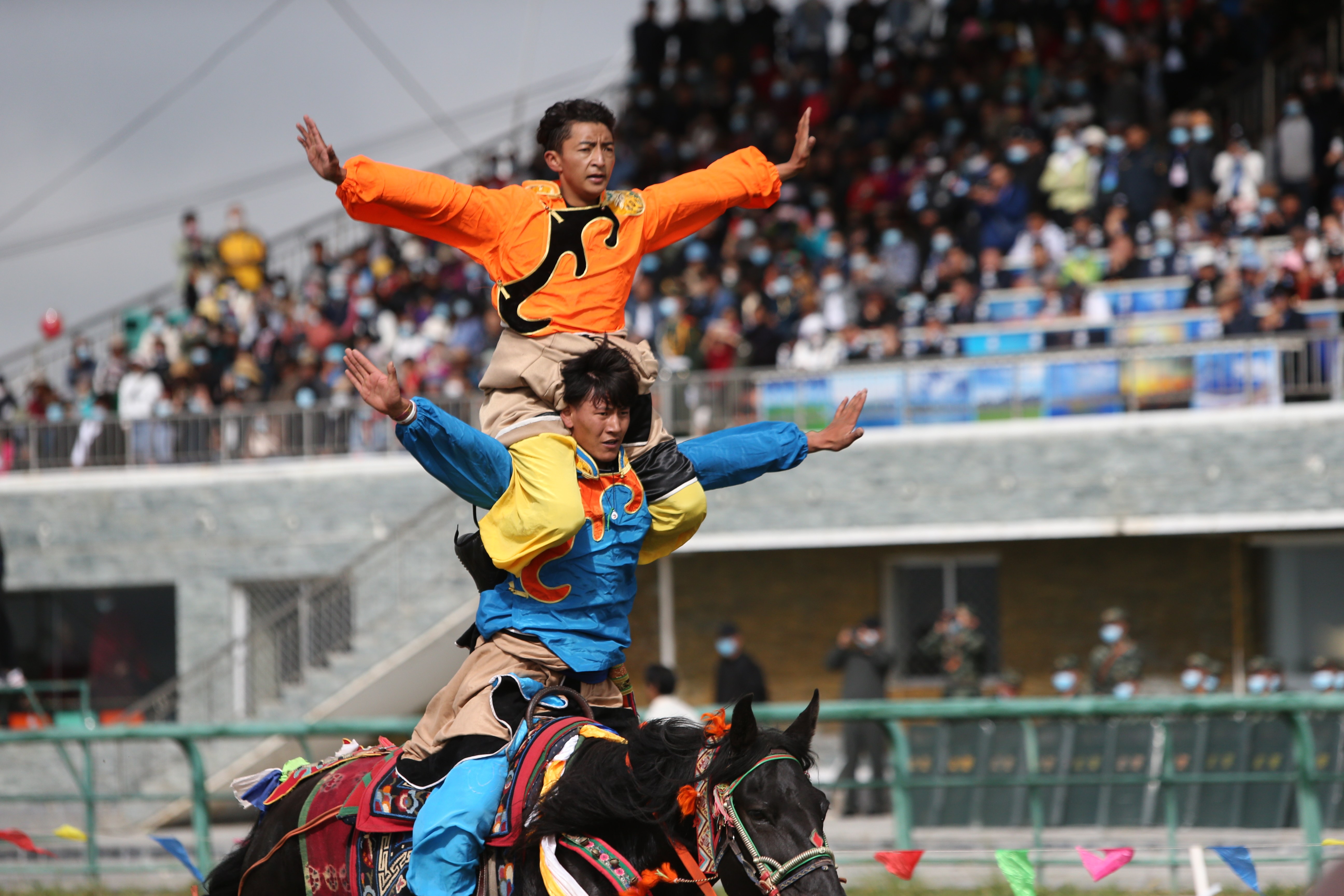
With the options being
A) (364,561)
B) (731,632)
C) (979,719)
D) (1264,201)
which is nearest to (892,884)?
(979,719)

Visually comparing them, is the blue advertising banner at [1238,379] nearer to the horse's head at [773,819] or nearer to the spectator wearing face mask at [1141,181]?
the spectator wearing face mask at [1141,181]

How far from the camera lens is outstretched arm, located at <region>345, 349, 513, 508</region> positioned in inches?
165

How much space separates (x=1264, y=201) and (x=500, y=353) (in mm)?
11610

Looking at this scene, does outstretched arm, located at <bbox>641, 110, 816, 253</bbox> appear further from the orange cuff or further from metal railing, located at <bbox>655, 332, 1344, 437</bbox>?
metal railing, located at <bbox>655, 332, 1344, 437</bbox>

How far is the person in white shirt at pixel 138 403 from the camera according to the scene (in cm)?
1680

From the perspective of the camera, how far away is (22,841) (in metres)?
8.52

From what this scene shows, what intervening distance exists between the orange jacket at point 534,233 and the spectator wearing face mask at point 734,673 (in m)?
8.77

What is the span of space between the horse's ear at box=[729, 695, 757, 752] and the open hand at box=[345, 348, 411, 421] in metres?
1.14

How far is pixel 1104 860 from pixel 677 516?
8.87ft

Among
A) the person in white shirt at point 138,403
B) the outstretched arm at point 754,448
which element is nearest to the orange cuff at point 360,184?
the outstretched arm at point 754,448

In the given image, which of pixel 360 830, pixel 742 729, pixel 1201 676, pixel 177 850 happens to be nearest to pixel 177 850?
pixel 177 850

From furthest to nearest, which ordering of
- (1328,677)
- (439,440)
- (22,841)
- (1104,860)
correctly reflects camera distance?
(1328,677) → (22,841) → (1104,860) → (439,440)

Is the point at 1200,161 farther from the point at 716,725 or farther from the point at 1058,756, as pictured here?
the point at 716,725

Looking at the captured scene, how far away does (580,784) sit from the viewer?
4.22m
